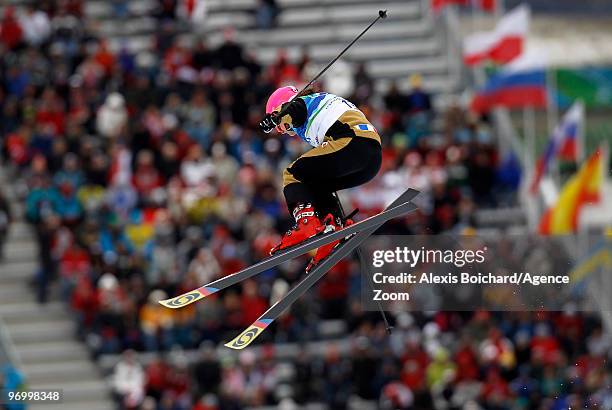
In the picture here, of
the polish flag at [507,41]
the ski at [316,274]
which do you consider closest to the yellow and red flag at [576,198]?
the polish flag at [507,41]

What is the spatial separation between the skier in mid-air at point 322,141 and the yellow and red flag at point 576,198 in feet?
33.6

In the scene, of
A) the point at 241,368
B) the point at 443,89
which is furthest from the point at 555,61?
the point at 241,368

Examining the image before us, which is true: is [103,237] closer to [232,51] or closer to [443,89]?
[232,51]

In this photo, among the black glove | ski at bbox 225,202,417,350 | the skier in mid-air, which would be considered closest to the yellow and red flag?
ski at bbox 225,202,417,350

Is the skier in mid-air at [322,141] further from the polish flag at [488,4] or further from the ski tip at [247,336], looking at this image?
the polish flag at [488,4]

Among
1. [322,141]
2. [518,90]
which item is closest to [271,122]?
[322,141]

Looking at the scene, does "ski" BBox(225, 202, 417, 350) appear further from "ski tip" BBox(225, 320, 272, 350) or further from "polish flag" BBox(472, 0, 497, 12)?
"polish flag" BBox(472, 0, 497, 12)

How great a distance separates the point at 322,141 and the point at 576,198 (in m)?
10.7

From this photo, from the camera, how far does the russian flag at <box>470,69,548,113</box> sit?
92.2ft

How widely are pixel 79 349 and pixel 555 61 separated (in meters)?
13.8

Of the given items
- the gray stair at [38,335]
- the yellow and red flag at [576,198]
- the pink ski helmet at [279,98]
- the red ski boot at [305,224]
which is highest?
the pink ski helmet at [279,98]

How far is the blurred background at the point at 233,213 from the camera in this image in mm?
24812

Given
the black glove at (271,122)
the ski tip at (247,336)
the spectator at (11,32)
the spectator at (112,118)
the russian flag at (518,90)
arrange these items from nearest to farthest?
the black glove at (271,122) < the ski tip at (247,336) < the spectator at (112,118) < the russian flag at (518,90) < the spectator at (11,32)

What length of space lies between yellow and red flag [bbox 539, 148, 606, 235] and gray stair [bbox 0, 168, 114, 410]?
23.0 feet
